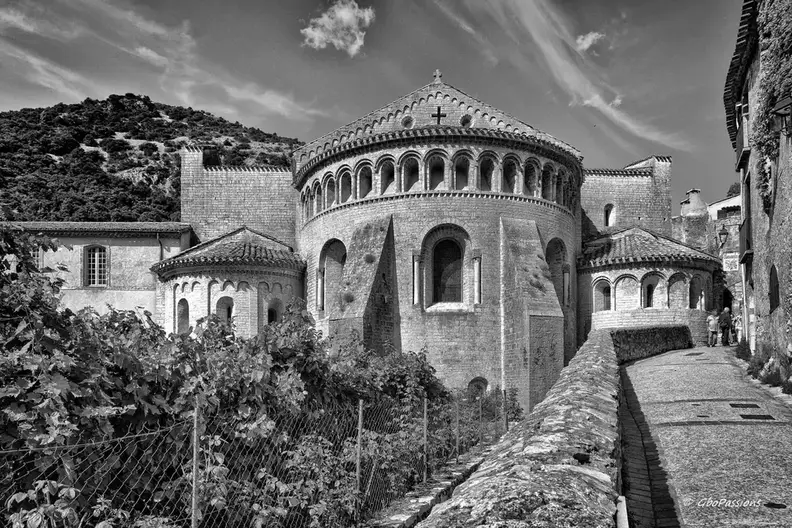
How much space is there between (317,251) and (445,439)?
1519 cm

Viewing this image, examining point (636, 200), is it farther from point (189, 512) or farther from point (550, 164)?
point (189, 512)

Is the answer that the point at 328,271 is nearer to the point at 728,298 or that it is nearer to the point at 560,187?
the point at 560,187

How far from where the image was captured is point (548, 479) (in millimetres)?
3436

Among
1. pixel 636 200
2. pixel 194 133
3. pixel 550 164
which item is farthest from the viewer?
pixel 194 133

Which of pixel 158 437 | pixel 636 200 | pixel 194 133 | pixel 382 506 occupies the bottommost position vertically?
pixel 382 506

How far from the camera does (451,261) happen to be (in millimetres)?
24016

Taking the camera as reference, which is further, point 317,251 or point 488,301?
point 317,251

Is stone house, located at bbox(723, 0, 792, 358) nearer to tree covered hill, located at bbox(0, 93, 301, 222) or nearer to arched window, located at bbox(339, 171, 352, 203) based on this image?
arched window, located at bbox(339, 171, 352, 203)

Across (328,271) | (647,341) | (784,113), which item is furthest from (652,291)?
(784,113)

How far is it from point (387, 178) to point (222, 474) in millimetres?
19406

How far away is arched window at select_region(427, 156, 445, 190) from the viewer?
23.5 metres

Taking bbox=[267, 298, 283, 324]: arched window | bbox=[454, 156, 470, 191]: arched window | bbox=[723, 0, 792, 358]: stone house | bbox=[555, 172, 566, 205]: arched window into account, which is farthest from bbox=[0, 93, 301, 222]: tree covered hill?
bbox=[723, 0, 792, 358]: stone house

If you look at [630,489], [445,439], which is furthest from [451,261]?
[630,489]

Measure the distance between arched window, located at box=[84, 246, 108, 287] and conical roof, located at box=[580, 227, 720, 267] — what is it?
2166 cm
